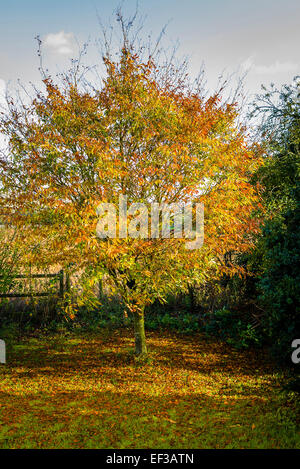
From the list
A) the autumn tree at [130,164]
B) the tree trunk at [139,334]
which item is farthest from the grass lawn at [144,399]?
the autumn tree at [130,164]

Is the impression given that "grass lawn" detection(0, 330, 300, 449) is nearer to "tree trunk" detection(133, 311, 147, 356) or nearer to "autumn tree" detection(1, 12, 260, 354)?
"tree trunk" detection(133, 311, 147, 356)

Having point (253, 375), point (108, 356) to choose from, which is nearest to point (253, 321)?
point (253, 375)

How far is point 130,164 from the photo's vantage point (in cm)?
683

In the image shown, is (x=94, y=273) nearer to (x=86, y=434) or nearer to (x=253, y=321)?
(x=86, y=434)

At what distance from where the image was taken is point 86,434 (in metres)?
4.77
